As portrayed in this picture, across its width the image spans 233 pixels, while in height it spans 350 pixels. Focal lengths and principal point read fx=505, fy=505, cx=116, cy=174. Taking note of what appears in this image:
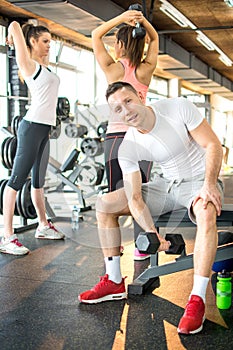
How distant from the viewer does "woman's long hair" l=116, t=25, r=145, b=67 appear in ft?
8.08

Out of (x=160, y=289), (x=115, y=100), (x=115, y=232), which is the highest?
(x=115, y=100)

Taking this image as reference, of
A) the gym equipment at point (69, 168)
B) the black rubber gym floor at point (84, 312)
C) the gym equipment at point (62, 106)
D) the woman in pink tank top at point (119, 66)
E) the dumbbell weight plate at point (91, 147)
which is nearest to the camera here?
the black rubber gym floor at point (84, 312)

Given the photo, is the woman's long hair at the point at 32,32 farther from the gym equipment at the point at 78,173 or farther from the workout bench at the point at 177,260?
the gym equipment at the point at 78,173

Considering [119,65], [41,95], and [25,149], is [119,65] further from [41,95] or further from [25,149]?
[25,149]

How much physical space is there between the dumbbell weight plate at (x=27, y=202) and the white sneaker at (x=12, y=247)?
52cm

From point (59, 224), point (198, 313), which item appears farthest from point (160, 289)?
point (59, 224)

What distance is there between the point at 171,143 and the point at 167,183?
0.81 feet

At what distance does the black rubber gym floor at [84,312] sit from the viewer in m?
1.77

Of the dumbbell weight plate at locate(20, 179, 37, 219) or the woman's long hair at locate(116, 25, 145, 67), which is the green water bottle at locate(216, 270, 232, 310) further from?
the dumbbell weight plate at locate(20, 179, 37, 219)

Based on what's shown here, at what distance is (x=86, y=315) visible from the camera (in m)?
2.04

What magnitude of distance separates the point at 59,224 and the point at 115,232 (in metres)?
2.12

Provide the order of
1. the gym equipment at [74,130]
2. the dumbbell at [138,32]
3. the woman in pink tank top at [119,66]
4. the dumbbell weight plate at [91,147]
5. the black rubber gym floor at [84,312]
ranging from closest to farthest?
the black rubber gym floor at [84,312]
the dumbbell at [138,32]
the woman in pink tank top at [119,66]
the gym equipment at [74,130]
the dumbbell weight plate at [91,147]

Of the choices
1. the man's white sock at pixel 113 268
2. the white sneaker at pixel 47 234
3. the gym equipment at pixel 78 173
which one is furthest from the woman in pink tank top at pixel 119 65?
the gym equipment at pixel 78 173

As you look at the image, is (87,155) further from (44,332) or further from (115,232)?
(44,332)
